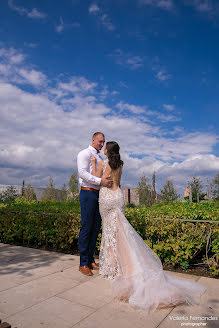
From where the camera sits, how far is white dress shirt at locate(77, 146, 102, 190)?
432 cm

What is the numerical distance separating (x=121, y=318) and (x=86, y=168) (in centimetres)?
234

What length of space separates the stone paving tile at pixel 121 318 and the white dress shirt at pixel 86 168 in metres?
1.83

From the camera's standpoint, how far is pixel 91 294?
3.61 metres

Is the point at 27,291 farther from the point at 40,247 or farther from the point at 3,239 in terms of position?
the point at 3,239

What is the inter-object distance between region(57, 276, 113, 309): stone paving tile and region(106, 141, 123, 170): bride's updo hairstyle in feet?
5.77

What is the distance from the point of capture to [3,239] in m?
7.65

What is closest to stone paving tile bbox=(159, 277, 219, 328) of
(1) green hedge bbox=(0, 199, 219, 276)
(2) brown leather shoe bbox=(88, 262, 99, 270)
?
(1) green hedge bbox=(0, 199, 219, 276)

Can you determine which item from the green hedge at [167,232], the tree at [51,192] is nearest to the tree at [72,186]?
the tree at [51,192]

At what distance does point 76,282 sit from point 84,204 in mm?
1203

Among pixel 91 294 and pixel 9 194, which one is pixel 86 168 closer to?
pixel 91 294

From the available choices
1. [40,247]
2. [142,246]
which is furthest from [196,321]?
[40,247]

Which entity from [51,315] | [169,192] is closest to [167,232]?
[51,315]

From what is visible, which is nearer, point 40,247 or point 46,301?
point 46,301

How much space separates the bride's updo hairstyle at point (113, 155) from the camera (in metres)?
4.22
